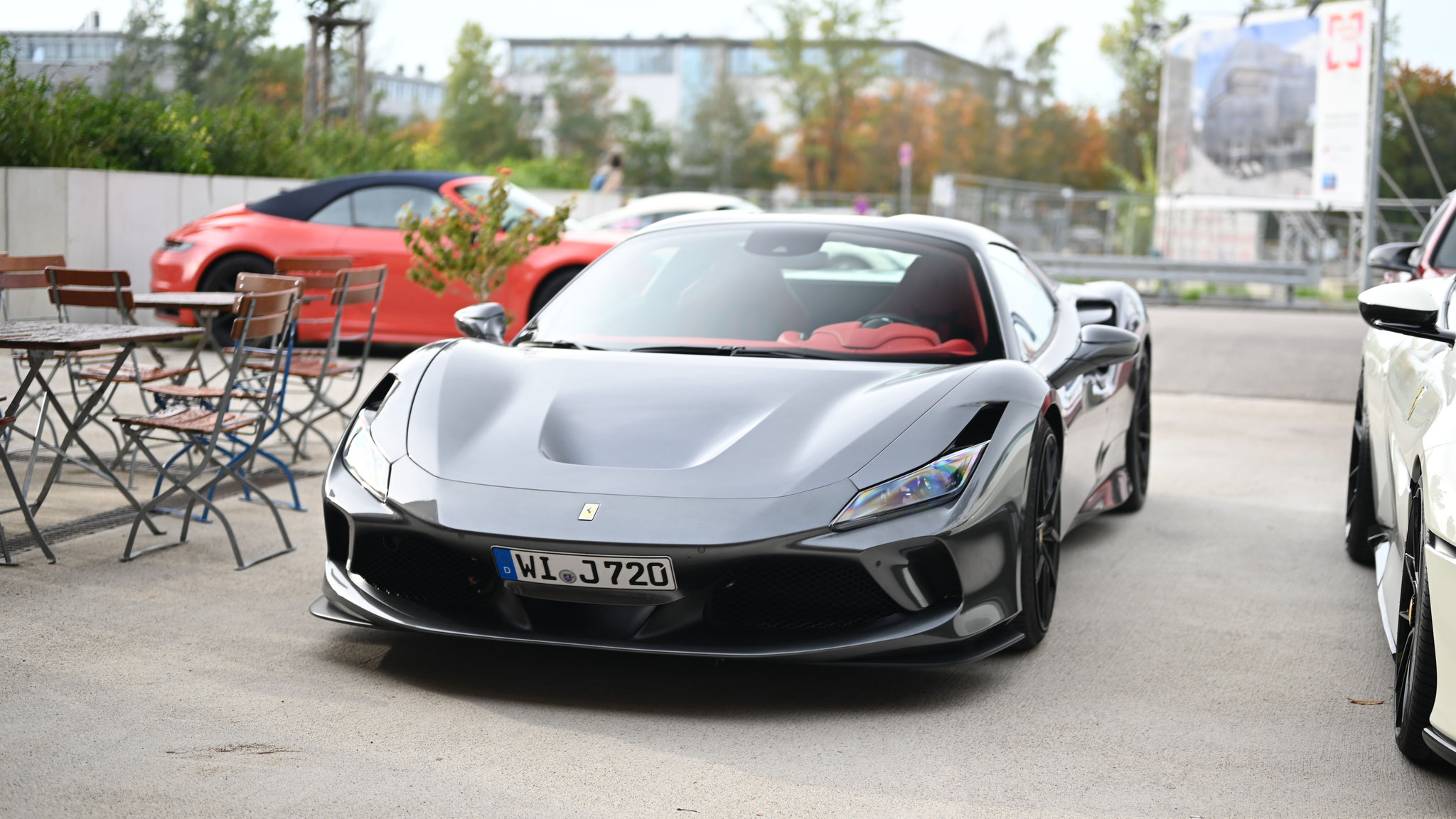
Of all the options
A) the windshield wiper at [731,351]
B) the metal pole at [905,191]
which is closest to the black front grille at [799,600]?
the windshield wiper at [731,351]

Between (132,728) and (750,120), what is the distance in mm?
67772

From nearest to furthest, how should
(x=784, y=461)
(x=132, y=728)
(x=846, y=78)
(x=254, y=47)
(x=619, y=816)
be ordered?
(x=619, y=816) < (x=132, y=728) < (x=784, y=461) < (x=254, y=47) < (x=846, y=78)

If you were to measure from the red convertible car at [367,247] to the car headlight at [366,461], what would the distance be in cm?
682

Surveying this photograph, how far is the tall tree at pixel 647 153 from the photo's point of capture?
69.1 meters

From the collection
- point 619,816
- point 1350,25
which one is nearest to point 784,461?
point 619,816

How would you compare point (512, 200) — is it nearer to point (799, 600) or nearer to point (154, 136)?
point (154, 136)

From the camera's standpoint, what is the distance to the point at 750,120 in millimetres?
69375

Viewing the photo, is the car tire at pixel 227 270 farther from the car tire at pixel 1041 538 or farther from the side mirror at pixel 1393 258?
the car tire at pixel 1041 538

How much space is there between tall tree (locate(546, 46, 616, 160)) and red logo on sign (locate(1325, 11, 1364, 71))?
45027mm

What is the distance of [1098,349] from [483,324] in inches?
81.5

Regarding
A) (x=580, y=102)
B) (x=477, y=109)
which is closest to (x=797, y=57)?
(x=580, y=102)

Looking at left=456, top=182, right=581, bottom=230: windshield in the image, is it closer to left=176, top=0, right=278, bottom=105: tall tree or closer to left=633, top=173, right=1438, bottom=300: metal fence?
left=176, top=0, right=278, bottom=105: tall tree

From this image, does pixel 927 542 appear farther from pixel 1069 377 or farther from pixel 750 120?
pixel 750 120

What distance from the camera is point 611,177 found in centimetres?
2336
